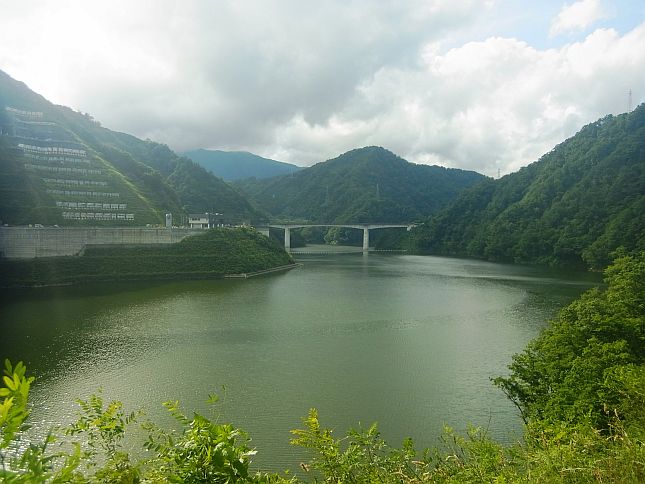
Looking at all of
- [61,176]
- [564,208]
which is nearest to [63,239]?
[61,176]

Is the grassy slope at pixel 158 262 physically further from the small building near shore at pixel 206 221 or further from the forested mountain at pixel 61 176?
the forested mountain at pixel 61 176

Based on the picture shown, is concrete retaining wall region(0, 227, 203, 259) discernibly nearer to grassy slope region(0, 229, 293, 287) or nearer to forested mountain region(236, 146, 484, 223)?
grassy slope region(0, 229, 293, 287)

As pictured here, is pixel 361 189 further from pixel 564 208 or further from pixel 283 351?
pixel 283 351

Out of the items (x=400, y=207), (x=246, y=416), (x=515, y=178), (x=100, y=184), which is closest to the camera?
(x=246, y=416)

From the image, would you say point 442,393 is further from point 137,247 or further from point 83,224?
point 83,224

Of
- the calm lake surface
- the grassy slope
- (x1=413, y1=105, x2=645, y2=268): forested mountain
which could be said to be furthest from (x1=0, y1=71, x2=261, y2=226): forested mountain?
(x1=413, y1=105, x2=645, y2=268): forested mountain

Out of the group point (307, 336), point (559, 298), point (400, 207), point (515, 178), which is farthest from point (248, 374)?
point (400, 207)
